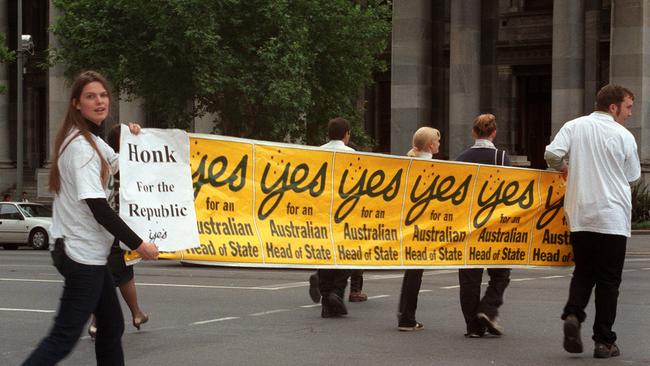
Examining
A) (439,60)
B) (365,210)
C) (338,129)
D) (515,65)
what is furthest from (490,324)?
(439,60)

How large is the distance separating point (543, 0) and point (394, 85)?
7.11 meters

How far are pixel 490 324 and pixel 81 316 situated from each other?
16.7ft

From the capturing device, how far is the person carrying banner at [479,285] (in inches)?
426

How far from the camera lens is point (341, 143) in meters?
12.9

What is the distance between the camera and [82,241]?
22.1 ft

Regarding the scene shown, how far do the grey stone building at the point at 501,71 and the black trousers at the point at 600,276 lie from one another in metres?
25.2

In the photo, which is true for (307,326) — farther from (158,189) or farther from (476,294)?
(158,189)

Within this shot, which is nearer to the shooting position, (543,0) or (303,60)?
(303,60)

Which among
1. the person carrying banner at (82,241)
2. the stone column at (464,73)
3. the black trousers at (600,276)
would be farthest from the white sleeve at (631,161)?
the stone column at (464,73)

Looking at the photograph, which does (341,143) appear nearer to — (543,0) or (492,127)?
(492,127)

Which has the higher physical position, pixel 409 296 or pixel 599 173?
pixel 599 173

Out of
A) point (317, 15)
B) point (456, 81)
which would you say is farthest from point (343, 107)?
point (456, 81)

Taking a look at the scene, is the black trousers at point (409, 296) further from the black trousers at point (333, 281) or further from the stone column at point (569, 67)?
the stone column at point (569, 67)

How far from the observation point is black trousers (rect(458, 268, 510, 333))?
1080 centimetres
